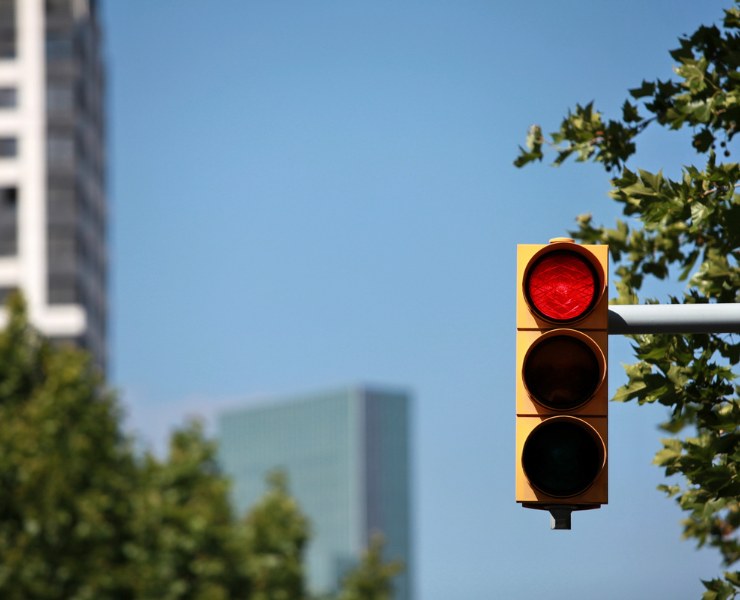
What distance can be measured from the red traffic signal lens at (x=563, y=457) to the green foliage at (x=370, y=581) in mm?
45269

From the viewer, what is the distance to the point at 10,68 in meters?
89.5

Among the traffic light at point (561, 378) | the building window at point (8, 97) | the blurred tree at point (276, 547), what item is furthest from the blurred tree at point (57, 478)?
the building window at point (8, 97)

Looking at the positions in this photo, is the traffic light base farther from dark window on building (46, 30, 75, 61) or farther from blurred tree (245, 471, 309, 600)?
dark window on building (46, 30, 75, 61)

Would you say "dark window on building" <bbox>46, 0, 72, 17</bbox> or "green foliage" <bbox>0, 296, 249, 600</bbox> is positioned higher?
"dark window on building" <bbox>46, 0, 72, 17</bbox>

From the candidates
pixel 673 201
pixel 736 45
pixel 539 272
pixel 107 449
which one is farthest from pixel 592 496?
pixel 107 449

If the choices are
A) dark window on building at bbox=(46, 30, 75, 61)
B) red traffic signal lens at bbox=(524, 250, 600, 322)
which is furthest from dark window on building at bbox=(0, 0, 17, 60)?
red traffic signal lens at bbox=(524, 250, 600, 322)

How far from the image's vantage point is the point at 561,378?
5715 mm

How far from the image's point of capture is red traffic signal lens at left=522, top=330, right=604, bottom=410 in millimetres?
5691

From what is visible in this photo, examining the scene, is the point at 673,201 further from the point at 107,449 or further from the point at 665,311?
the point at 107,449

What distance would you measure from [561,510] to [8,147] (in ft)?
286

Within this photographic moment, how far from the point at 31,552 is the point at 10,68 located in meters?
62.4

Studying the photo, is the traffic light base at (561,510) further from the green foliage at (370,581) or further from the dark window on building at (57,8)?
the dark window on building at (57,8)

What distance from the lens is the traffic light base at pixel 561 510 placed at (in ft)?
18.4

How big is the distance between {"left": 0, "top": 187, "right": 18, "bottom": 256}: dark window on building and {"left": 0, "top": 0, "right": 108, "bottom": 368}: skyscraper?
0.06 metres
